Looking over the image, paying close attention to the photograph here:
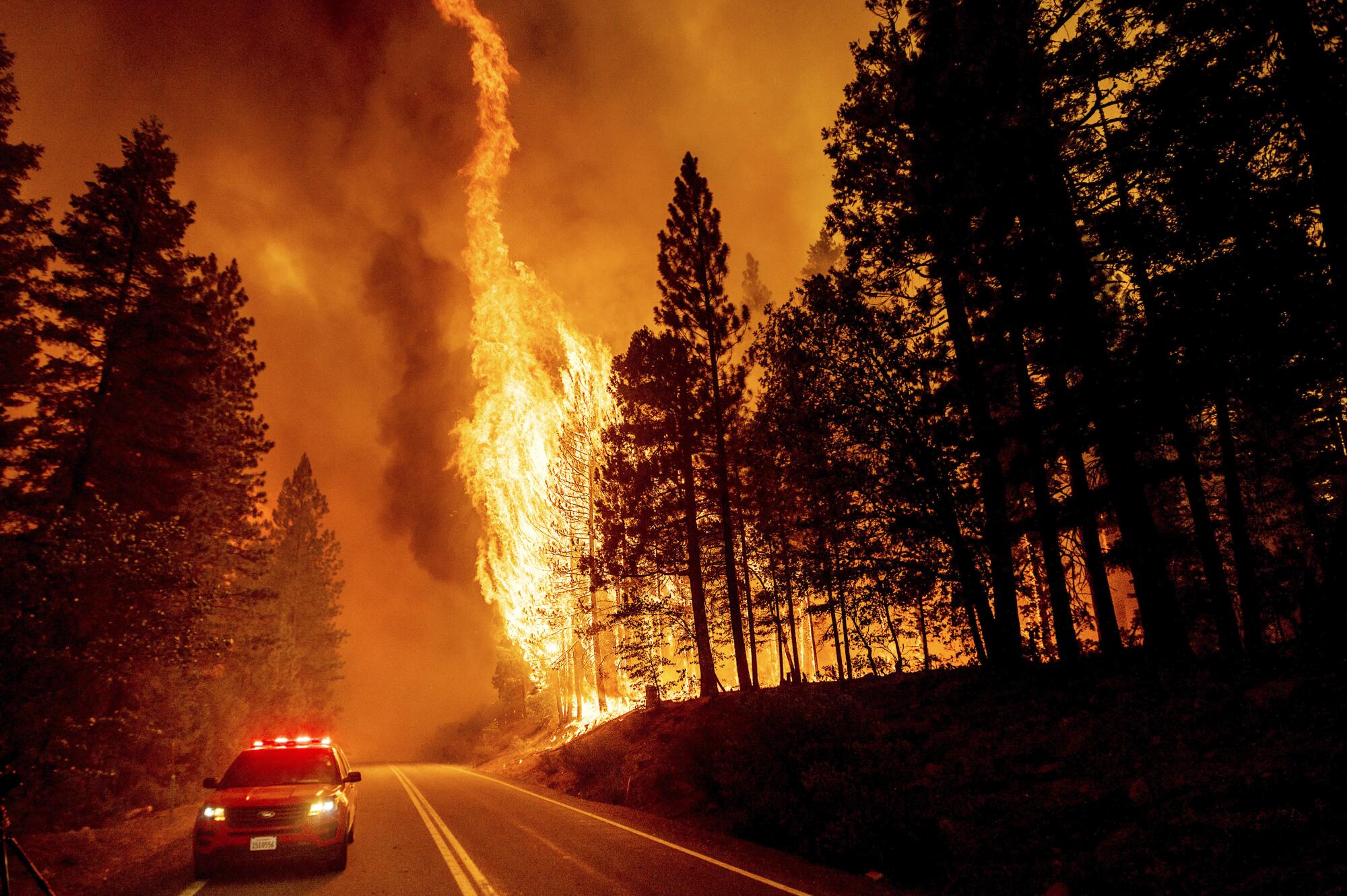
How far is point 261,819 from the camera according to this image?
8.28 m

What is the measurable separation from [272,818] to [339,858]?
3.41 ft

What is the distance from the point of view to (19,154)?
1675cm

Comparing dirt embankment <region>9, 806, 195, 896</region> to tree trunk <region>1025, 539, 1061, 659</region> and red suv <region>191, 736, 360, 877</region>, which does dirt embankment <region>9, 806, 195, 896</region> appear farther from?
tree trunk <region>1025, 539, 1061, 659</region>

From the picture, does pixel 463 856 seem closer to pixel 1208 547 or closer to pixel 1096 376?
pixel 1096 376

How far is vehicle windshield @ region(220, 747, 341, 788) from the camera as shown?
9250 mm

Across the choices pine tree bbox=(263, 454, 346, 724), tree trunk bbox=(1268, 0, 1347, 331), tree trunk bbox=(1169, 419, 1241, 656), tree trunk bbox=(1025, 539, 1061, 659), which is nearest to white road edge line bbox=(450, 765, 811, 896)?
tree trunk bbox=(1169, 419, 1241, 656)

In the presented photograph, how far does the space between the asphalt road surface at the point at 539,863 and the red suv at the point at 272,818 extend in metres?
0.33

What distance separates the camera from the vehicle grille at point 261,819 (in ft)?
26.9

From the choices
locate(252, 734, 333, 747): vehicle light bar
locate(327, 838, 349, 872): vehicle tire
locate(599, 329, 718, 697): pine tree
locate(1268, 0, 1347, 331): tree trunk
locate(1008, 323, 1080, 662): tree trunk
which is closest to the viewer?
locate(327, 838, 349, 872): vehicle tire

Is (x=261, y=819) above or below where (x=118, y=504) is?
below

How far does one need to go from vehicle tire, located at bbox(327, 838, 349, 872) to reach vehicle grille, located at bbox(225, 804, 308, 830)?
629mm

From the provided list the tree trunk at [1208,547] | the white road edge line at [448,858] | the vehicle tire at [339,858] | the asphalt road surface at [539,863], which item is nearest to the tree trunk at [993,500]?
the tree trunk at [1208,547]

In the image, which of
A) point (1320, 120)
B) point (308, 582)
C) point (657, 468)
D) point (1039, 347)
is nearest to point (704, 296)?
point (657, 468)

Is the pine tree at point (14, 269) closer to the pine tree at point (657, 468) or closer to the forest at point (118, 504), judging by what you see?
the forest at point (118, 504)
